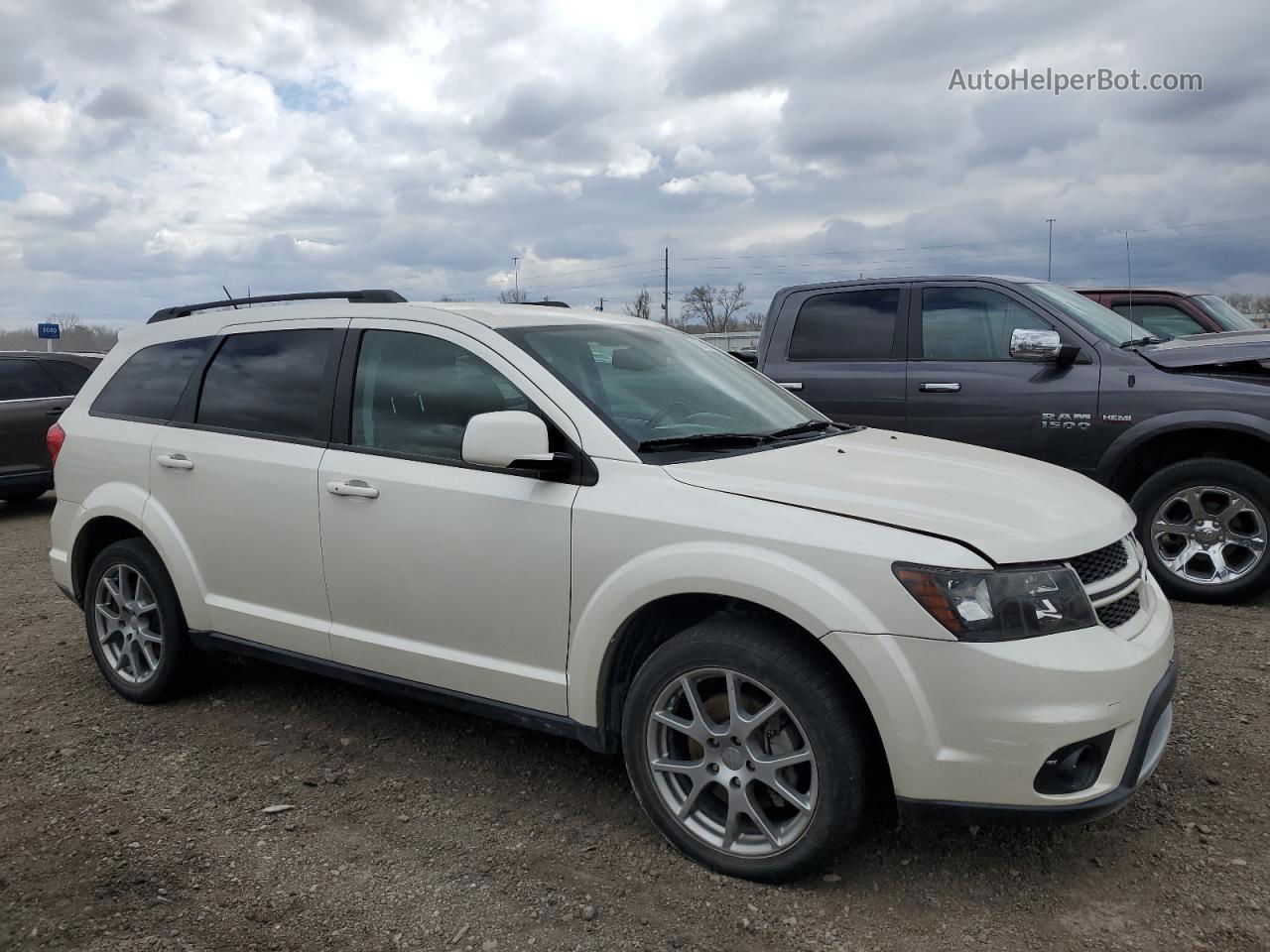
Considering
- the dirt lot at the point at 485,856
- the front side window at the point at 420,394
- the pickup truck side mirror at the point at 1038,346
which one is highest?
the pickup truck side mirror at the point at 1038,346

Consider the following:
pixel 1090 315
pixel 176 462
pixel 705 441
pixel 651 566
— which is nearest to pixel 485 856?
pixel 651 566

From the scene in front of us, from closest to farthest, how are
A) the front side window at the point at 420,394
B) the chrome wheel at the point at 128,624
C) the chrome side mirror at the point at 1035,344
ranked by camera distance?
the front side window at the point at 420,394, the chrome wheel at the point at 128,624, the chrome side mirror at the point at 1035,344

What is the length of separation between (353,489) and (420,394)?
42 cm

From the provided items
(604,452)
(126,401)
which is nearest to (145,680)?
(126,401)

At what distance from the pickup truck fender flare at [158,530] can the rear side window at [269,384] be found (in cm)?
47

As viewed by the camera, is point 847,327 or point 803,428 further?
point 847,327

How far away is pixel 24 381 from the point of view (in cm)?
1082

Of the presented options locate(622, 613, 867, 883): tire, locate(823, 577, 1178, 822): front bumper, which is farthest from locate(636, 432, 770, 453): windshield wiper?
locate(823, 577, 1178, 822): front bumper

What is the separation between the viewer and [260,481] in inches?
157

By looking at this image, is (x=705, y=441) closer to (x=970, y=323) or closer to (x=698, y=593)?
(x=698, y=593)

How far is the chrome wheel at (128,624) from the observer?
15.0 ft

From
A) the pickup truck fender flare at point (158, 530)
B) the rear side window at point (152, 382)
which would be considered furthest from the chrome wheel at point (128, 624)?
the rear side window at point (152, 382)

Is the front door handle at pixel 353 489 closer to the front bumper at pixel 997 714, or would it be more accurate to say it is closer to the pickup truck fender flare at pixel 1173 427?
the front bumper at pixel 997 714

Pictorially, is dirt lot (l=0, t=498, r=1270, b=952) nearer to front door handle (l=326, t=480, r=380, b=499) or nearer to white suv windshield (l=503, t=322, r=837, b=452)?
front door handle (l=326, t=480, r=380, b=499)
